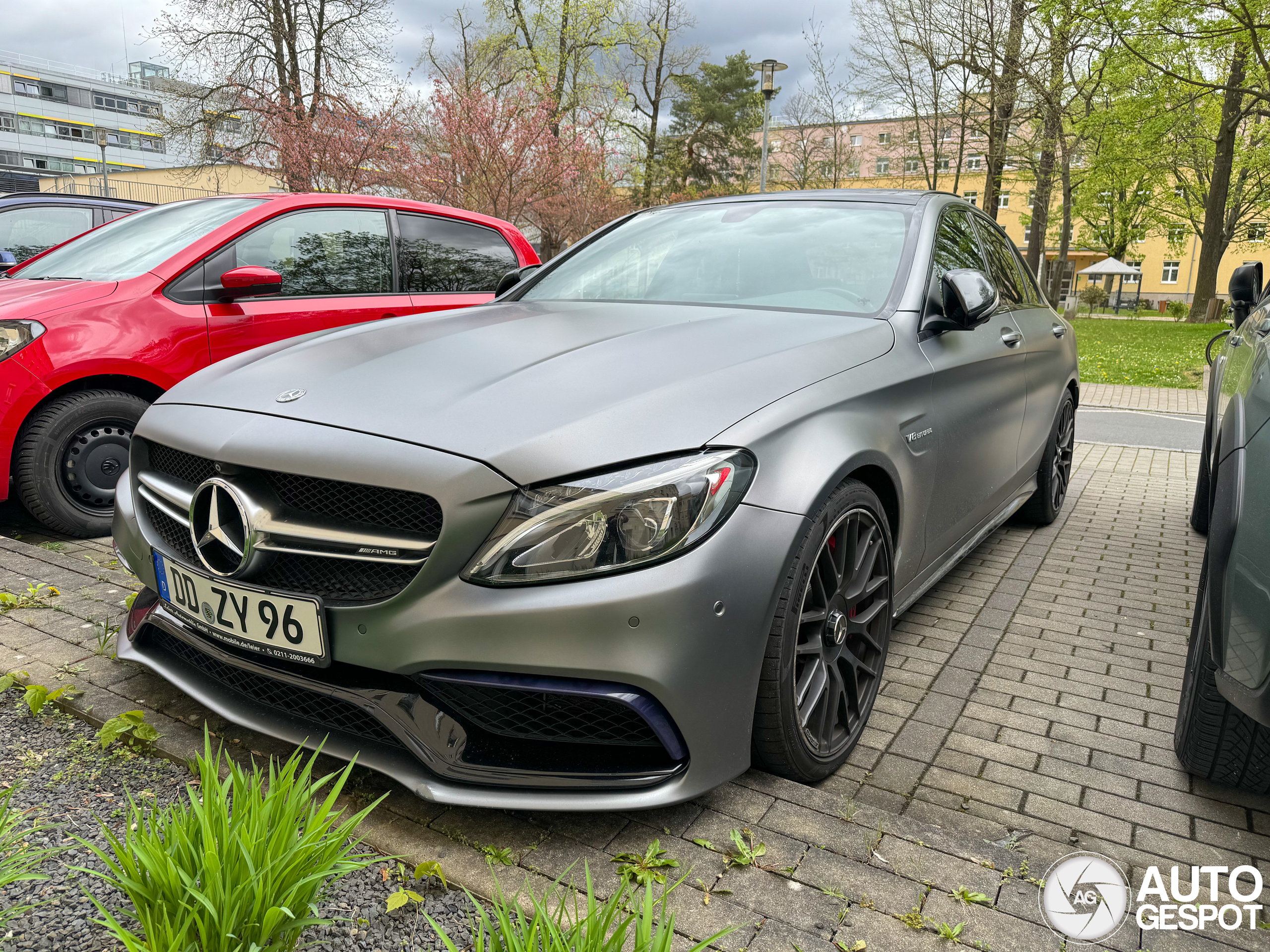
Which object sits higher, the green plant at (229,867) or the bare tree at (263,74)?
the bare tree at (263,74)

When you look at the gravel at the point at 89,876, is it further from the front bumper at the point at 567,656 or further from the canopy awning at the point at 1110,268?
the canopy awning at the point at 1110,268

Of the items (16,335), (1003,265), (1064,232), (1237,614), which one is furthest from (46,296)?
(1064,232)

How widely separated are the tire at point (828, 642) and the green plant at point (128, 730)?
149cm

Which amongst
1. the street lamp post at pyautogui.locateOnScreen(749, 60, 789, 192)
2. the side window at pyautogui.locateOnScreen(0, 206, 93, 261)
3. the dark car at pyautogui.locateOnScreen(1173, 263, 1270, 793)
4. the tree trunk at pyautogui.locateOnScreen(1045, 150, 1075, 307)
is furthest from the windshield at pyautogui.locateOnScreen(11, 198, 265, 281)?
the tree trunk at pyautogui.locateOnScreen(1045, 150, 1075, 307)

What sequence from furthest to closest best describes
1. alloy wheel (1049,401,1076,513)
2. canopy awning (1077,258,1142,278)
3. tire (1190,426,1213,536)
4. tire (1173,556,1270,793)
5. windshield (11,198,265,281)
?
1. canopy awning (1077,258,1142,278)
2. alloy wheel (1049,401,1076,513)
3. tire (1190,426,1213,536)
4. windshield (11,198,265,281)
5. tire (1173,556,1270,793)

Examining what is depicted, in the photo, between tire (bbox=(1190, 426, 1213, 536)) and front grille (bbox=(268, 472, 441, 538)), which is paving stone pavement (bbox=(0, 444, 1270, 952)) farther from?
tire (bbox=(1190, 426, 1213, 536))

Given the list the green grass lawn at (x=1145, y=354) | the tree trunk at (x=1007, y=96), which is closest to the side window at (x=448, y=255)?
the green grass lawn at (x=1145, y=354)

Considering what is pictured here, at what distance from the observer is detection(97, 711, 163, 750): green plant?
2289 mm

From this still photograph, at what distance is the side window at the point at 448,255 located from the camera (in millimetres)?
5578

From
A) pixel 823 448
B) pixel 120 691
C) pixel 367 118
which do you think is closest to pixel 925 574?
pixel 823 448

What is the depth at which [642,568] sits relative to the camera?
6.03 feet

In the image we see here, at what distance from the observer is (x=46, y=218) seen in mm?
8000

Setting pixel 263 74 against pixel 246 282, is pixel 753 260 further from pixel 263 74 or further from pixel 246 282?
pixel 263 74

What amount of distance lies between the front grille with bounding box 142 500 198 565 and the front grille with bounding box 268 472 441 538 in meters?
0.35
